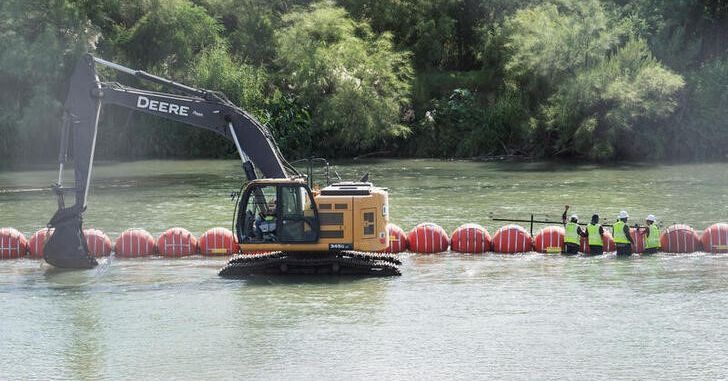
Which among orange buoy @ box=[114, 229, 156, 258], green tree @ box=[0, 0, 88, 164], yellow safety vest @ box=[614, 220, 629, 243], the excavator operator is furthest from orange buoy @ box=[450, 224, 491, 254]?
green tree @ box=[0, 0, 88, 164]

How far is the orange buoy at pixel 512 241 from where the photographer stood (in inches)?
1407

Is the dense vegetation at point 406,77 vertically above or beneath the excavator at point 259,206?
above

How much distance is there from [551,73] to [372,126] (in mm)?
12640

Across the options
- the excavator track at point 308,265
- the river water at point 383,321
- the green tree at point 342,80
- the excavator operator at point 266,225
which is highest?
the green tree at point 342,80

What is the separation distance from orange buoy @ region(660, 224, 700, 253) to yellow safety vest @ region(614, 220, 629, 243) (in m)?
1.53

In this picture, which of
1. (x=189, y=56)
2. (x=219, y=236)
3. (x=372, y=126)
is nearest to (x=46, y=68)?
(x=189, y=56)

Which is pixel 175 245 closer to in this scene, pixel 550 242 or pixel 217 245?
pixel 217 245

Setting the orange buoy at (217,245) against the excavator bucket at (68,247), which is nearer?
the excavator bucket at (68,247)

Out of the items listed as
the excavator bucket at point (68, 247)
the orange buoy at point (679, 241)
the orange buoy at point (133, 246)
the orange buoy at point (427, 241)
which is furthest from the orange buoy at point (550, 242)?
the excavator bucket at point (68, 247)

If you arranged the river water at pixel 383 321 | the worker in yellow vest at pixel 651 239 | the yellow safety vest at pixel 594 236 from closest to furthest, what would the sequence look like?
the river water at pixel 383 321, the yellow safety vest at pixel 594 236, the worker in yellow vest at pixel 651 239

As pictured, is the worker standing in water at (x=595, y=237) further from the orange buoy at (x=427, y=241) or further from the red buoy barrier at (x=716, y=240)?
the orange buoy at (x=427, y=241)

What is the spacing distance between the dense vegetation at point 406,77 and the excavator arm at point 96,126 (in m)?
43.2

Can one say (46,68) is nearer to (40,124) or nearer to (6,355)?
(40,124)

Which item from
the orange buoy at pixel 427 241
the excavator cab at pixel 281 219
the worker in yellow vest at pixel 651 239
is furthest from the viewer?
the orange buoy at pixel 427 241
